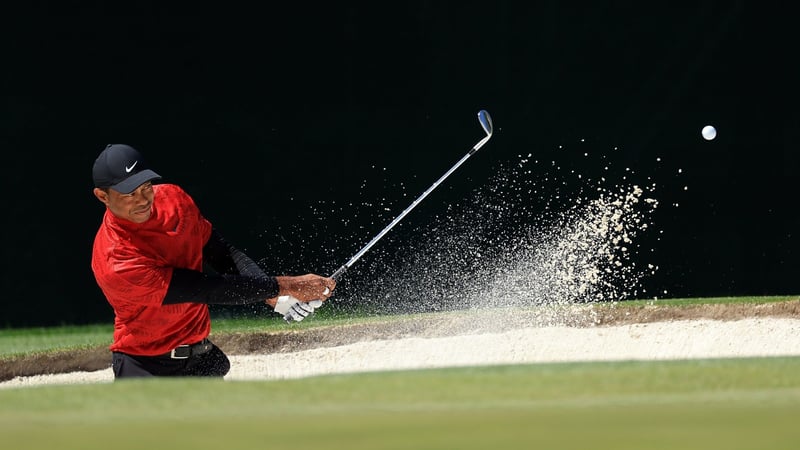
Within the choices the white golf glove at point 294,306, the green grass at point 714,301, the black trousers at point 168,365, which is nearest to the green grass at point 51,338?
the black trousers at point 168,365

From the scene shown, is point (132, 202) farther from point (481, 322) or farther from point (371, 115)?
point (371, 115)

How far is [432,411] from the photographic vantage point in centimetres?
207

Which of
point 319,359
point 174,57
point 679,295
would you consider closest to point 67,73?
point 174,57

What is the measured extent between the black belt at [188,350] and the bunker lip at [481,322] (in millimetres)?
1215

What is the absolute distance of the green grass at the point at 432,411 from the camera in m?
1.79

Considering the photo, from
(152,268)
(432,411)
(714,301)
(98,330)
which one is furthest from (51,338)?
(432,411)

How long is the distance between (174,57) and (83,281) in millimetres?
1342

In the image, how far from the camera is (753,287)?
23.0ft

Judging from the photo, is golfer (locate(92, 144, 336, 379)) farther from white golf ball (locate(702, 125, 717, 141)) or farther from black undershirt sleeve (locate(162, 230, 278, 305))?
white golf ball (locate(702, 125, 717, 141))

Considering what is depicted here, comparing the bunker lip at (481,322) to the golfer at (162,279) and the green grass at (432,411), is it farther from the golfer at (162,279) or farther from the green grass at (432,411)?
the green grass at (432,411)

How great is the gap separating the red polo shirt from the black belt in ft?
0.06

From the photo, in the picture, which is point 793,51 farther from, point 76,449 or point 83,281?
point 76,449

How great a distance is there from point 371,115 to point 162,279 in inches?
128

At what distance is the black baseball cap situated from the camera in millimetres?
3652
